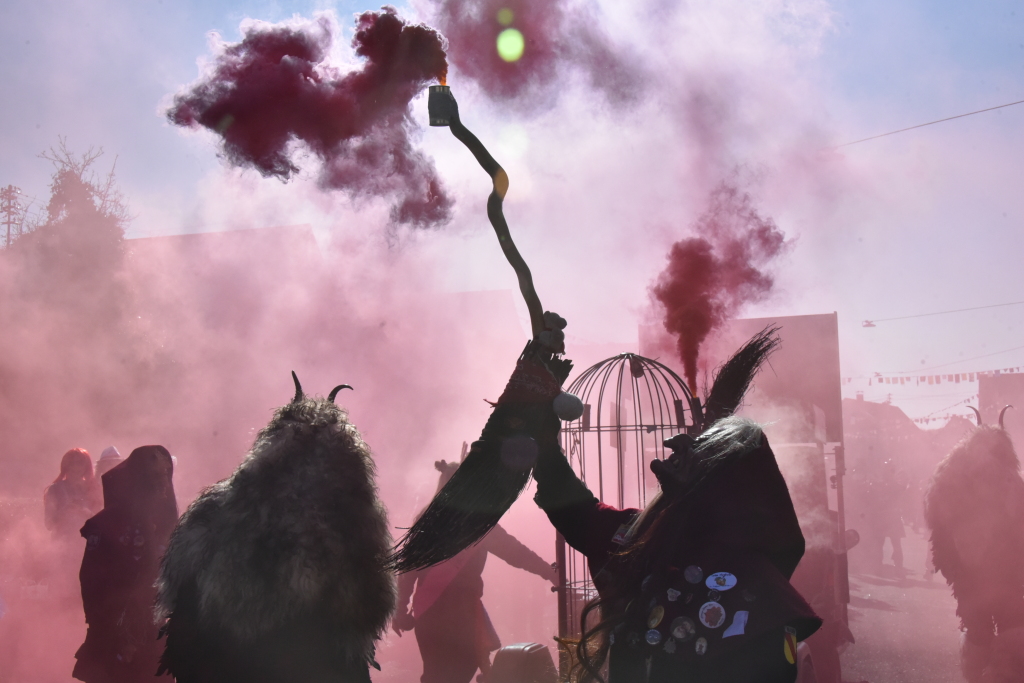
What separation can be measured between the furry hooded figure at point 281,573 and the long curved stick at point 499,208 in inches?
42.6

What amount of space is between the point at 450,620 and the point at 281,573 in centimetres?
391

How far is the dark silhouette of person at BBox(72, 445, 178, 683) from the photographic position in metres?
4.41

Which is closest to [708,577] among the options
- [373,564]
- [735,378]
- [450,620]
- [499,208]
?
[735,378]

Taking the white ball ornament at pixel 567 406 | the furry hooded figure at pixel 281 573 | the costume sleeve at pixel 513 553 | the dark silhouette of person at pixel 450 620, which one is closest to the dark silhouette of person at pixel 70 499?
the dark silhouette of person at pixel 450 620

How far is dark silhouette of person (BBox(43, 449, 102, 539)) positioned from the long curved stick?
8.22 m

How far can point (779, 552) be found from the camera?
177 centimetres

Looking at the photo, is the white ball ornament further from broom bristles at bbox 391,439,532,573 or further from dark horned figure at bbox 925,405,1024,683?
dark horned figure at bbox 925,405,1024,683

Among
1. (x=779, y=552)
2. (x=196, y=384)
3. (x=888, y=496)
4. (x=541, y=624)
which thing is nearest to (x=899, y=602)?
(x=888, y=496)

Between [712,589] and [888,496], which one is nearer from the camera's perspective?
[712,589]

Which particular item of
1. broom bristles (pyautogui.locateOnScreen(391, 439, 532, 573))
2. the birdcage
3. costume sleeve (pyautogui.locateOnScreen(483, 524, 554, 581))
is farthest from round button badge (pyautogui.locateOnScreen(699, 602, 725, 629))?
costume sleeve (pyautogui.locateOnScreen(483, 524, 554, 581))

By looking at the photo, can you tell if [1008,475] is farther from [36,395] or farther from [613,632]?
[36,395]

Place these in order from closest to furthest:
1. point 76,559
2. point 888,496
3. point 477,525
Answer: point 477,525 < point 76,559 < point 888,496

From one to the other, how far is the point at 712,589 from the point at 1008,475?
6.35 m

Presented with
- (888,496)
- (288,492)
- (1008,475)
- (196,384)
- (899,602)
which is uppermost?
(196,384)
